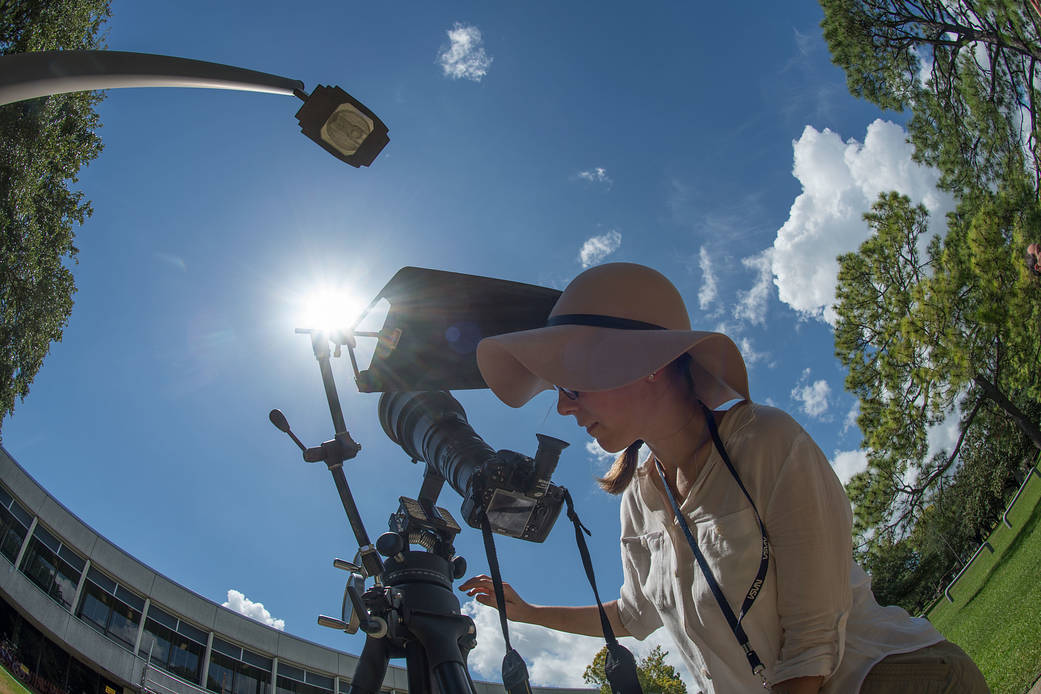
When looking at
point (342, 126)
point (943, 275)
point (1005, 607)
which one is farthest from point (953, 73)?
point (342, 126)

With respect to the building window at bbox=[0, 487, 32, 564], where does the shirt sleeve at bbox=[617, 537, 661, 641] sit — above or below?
below

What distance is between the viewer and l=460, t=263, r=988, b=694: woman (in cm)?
141

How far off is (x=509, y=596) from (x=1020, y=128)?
56.3ft

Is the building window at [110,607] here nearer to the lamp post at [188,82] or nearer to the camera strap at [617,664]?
the lamp post at [188,82]

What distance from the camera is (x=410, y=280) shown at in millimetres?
2475

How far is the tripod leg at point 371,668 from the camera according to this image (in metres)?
2.63

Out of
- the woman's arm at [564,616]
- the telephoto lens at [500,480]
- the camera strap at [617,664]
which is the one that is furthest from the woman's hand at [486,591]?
the camera strap at [617,664]

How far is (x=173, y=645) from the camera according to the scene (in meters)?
19.7

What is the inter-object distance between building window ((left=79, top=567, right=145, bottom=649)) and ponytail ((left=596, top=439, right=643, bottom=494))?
22.0 m

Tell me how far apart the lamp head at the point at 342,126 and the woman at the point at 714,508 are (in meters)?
2.08

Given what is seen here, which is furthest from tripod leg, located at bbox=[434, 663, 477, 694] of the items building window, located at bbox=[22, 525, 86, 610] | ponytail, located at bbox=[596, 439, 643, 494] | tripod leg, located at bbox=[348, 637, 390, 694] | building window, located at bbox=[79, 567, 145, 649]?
building window, located at bbox=[79, 567, 145, 649]

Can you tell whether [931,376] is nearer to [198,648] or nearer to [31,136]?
[31,136]

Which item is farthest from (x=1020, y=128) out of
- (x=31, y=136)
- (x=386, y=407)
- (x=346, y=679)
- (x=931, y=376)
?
(x=346, y=679)

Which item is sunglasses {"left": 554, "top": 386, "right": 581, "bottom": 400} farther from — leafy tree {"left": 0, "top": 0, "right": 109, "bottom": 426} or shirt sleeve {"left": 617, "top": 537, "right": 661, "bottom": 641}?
leafy tree {"left": 0, "top": 0, "right": 109, "bottom": 426}
